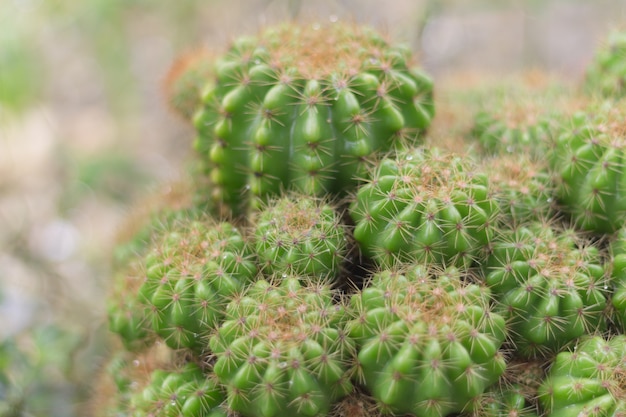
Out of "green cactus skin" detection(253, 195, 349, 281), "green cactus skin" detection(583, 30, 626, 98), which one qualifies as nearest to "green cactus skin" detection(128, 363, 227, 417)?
"green cactus skin" detection(253, 195, 349, 281)

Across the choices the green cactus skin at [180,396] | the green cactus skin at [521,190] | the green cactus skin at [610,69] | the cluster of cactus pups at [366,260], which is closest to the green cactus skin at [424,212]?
the cluster of cactus pups at [366,260]

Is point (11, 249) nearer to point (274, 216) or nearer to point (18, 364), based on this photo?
point (18, 364)

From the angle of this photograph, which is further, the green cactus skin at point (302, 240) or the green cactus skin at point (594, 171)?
the green cactus skin at point (594, 171)

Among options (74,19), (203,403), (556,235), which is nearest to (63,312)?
(203,403)

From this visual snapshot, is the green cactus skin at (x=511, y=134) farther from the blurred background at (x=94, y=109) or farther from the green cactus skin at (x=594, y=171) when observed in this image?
the blurred background at (x=94, y=109)

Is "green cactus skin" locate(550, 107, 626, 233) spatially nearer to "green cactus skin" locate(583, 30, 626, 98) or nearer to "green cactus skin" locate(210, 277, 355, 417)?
"green cactus skin" locate(583, 30, 626, 98)

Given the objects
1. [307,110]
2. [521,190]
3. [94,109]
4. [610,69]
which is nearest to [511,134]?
[521,190]
